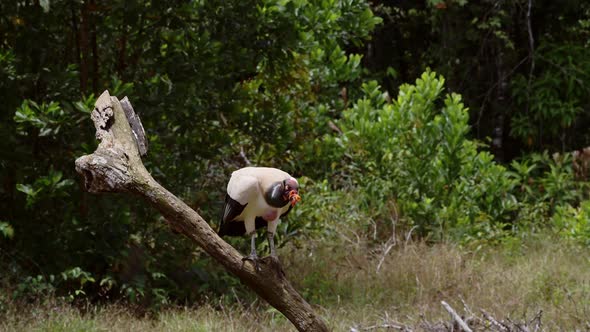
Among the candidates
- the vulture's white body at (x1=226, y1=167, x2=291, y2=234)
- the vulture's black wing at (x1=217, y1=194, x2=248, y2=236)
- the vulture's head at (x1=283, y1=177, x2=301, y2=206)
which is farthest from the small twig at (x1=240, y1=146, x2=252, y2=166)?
the vulture's head at (x1=283, y1=177, x2=301, y2=206)

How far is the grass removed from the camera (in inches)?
238

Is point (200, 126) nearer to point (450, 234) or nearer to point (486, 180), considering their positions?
point (450, 234)

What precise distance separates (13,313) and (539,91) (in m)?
7.42

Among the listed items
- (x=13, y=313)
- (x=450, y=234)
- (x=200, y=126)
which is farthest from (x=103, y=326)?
(x=450, y=234)

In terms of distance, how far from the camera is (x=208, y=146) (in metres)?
7.25

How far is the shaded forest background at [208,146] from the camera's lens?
21.8ft

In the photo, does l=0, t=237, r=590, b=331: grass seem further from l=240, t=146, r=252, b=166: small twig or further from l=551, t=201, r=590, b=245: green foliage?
l=240, t=146, r=252, b=166: small twig

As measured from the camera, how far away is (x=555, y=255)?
26.6 ft

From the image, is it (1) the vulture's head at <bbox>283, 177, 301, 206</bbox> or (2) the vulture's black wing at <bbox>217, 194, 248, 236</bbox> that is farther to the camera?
(2) the vulture's black wing at <bbox>217, 194, 248, 236</bbox>

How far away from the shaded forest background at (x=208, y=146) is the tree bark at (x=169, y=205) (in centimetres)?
237

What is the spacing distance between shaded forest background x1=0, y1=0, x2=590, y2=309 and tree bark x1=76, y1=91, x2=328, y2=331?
7.78 ft

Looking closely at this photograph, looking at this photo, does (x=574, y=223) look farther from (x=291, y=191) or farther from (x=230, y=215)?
(x=291, y=191)

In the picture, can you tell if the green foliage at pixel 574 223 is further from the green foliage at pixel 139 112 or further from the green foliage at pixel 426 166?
the green foliage at pixel 139 112

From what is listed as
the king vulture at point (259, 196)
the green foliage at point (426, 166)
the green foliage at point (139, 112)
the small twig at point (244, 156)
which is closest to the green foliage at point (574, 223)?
the green foliage at point (426, 166)
